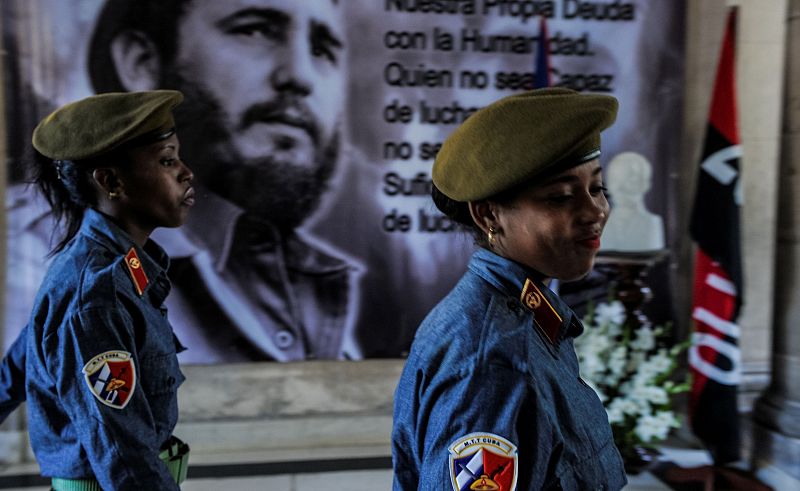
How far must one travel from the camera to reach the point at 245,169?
3705mm

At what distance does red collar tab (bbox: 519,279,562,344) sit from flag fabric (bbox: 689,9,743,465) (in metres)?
2.57

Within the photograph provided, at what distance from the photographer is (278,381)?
3924 mm

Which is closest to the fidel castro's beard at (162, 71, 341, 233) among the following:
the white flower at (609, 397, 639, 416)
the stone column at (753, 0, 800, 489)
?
the white flower at (609, 397, 639, 416)

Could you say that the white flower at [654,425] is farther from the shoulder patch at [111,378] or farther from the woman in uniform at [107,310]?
the shoulder patch at [111,378]

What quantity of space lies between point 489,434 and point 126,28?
333cm

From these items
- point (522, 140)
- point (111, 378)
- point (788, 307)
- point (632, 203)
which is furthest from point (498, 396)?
point (632, 203)

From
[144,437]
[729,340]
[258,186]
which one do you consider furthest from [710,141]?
[144,437]

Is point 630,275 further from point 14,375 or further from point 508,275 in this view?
point 14,375

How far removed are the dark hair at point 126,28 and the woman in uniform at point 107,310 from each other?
1.93m

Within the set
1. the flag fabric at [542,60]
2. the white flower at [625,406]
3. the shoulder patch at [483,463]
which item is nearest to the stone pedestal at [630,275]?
the white flower at [625,406]

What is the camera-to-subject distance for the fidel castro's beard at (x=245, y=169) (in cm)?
363

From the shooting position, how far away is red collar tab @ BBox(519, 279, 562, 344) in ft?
3.57

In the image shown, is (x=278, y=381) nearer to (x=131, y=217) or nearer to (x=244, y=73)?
(x=244, y=73)

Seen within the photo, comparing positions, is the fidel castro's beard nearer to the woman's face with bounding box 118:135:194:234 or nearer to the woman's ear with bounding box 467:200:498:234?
the woman's face with bounding box 118:135:194:234
